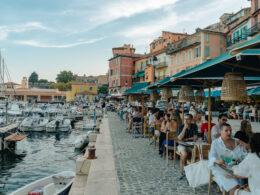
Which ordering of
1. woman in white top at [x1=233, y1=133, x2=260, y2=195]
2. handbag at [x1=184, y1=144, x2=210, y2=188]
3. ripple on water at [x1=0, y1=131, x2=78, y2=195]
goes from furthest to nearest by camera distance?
ripple on water at [x1=0, y1=131, x2=78, y2=195] → handbag at [x1=184, y1=144, x2=210, y2=188] → woman in white top at [x1=233, y1=133, x2=260, y2=195]

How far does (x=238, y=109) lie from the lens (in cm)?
2048

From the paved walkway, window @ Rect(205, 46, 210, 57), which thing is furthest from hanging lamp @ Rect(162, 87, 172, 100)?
window @ Rect(205, 46, 210, 57)

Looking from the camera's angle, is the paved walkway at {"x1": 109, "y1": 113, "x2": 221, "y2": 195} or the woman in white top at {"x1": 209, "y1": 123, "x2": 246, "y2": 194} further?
the paved walkway at {"x1": 109, "y1": 113, "x2": 221, "y2": 195}

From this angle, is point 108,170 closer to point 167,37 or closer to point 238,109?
point 238,109

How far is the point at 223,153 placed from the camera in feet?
13.4

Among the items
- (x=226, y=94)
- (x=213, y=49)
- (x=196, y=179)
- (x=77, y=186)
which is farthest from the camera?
(x=213, y=49)

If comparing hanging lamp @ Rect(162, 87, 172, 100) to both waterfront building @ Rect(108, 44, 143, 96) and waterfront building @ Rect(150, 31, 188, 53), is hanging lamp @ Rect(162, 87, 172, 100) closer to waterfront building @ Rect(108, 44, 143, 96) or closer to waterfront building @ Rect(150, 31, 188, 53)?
waterfront building @ Rect(150, 31, 188, 53)

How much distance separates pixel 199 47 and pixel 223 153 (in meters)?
32.4

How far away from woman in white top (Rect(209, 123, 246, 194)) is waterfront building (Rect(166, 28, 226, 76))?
3001 cm

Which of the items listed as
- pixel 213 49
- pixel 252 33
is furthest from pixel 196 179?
pixel 213 49

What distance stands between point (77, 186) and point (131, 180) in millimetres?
1354

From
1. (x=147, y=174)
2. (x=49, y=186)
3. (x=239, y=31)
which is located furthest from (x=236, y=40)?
(x=49, y=186)

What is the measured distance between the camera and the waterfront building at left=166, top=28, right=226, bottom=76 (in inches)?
1332

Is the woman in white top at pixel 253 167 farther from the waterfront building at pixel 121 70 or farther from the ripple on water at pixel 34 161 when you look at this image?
the waterfront building at pixel 121 70
